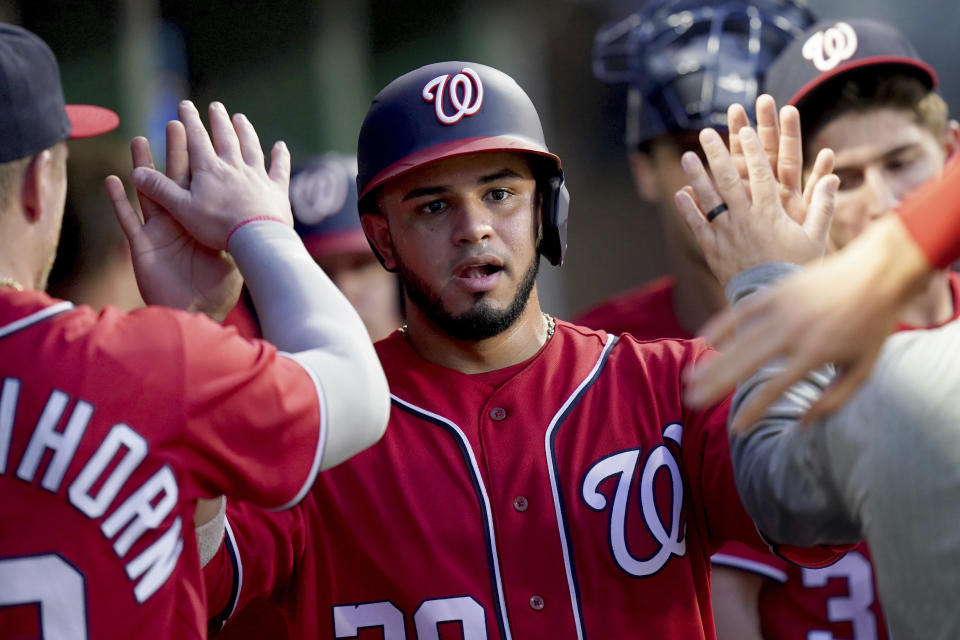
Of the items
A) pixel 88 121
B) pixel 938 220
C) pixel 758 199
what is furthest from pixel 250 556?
pixel 938 220

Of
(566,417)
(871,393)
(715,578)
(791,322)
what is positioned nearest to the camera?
(791,322)

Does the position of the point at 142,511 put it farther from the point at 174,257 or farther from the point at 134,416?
the point at 174,257

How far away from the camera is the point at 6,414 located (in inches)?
68.5

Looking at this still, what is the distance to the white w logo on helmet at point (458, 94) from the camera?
253cm

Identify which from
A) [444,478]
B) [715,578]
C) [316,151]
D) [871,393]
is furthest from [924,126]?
[316,151]

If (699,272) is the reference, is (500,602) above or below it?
below

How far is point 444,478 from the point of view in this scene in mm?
2371

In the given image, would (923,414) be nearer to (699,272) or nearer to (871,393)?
(871,393)

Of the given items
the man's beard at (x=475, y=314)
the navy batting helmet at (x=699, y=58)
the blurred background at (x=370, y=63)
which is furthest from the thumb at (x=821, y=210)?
the blurred background at (x=370, y=63)

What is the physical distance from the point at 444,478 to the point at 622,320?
1.67 metres

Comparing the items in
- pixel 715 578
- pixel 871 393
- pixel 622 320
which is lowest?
pixel 715 578

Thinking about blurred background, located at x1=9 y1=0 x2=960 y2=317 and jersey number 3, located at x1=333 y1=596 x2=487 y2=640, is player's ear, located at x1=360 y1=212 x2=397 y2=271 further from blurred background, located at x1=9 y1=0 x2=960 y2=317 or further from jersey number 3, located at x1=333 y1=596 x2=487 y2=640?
blurred background, located at x1=9 y1=0 x2=960 y2=317

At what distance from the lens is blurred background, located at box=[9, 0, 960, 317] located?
25.3 ft

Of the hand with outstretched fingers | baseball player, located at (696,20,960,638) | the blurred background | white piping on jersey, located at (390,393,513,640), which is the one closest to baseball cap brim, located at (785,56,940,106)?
baseball player, located at (696,20,960,638)
